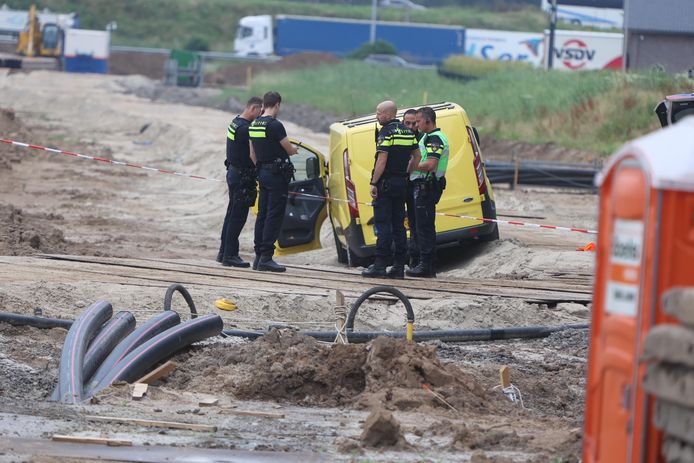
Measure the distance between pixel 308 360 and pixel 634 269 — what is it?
3.77 metres

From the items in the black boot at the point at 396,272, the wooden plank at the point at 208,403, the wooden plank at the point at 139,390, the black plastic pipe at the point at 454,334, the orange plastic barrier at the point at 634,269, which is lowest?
the black boot at the point at 396,272

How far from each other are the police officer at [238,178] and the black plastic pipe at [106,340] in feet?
15.7

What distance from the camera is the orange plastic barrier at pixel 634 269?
5.01 m

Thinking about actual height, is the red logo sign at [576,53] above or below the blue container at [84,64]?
above

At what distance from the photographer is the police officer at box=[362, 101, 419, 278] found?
13.0 meters

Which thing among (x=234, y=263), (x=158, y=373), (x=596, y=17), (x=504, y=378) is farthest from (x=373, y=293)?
(x=596, y=17)

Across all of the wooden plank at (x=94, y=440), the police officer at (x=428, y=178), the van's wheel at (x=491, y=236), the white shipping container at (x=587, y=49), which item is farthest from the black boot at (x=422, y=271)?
the white shipping container at (x=587, y=49)

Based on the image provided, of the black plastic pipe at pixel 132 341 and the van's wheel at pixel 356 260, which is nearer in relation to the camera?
the black plastic pipe at pixel 132 341

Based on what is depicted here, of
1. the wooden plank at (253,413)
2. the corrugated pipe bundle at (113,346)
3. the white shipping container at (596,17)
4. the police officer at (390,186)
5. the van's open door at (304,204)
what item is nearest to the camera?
the wooden plank at (253,413)

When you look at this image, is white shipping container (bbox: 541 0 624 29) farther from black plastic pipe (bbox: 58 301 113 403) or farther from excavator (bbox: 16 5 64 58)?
black plastic pipe (bbox: 58 301 113 403)

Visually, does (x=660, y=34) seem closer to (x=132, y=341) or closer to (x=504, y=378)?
(x=504, y=378)

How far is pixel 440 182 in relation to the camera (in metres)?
13.4

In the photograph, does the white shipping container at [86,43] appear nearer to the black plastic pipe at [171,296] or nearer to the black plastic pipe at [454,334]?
the black plastic pipe at [171,296]

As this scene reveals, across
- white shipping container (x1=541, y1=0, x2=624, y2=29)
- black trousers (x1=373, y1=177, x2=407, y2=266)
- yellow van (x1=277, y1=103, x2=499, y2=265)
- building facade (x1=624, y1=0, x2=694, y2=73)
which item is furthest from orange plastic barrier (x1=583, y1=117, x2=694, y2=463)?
white shipping container (x1=541, y1=0, x2=624, y2=29)
